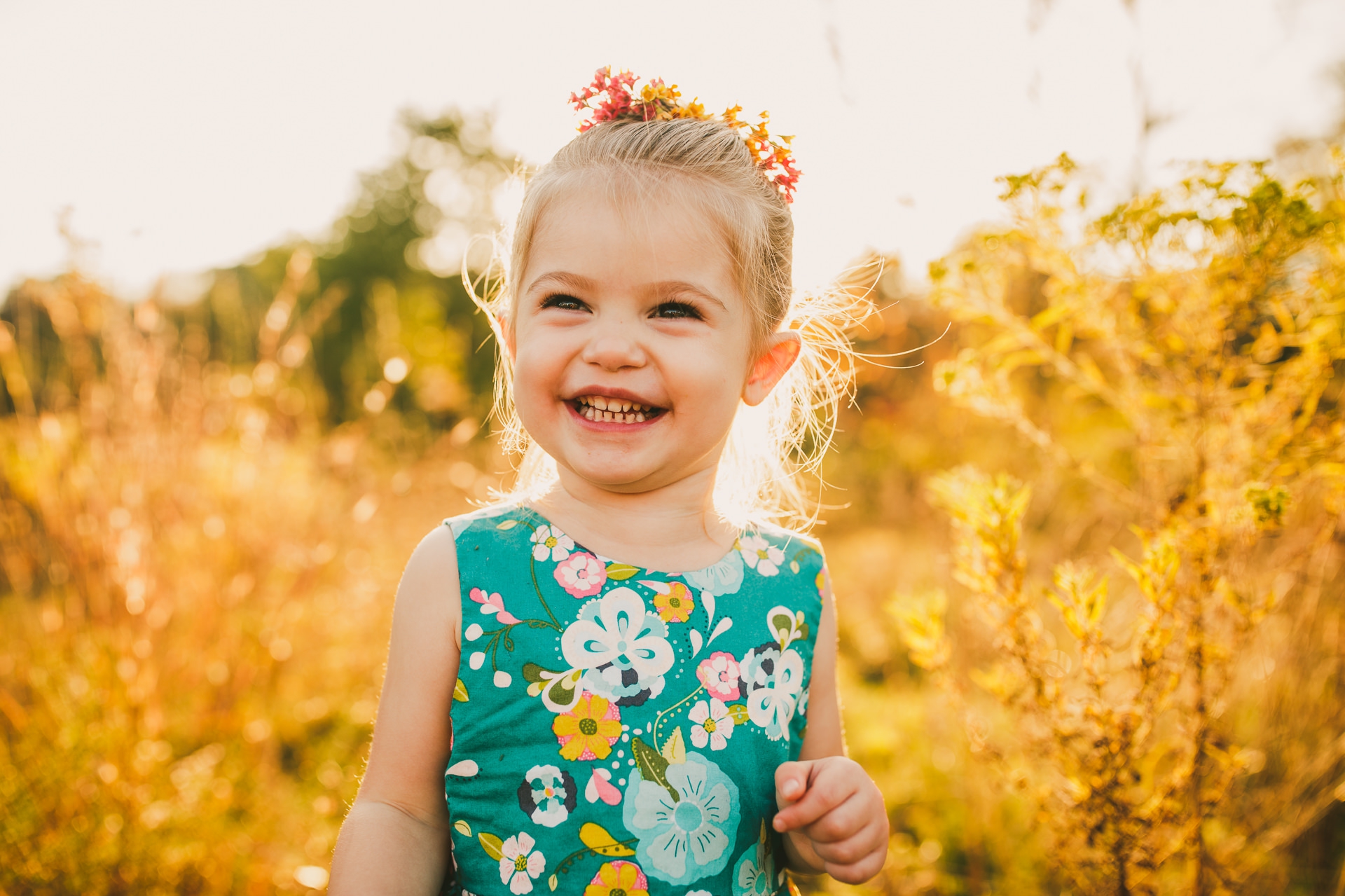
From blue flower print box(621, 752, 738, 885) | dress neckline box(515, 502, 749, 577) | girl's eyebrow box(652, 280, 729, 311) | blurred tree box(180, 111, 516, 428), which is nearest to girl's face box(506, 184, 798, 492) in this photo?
girl's eyebrow box(652, 280, 729, 311)

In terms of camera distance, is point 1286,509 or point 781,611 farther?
point 781,611

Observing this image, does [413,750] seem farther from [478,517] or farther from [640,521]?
[640,521]

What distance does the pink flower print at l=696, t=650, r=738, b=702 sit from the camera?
3.92 ft

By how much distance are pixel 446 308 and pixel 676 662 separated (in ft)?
58.5

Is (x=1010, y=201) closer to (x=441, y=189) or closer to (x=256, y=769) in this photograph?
(x=256, y=769)

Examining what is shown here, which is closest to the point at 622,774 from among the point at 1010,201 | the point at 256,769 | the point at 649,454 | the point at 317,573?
the point at 649,454

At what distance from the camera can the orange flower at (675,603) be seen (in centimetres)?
121

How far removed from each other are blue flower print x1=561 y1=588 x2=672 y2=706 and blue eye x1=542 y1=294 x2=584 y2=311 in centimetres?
45

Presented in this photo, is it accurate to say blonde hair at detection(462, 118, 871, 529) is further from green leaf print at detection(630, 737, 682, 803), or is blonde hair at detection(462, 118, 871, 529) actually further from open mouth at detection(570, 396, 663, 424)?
green leaf print at detection(630, 737, 682, 803)

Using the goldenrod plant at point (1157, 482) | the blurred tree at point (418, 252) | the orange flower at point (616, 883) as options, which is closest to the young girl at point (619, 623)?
the orange flower at point (616, 883)

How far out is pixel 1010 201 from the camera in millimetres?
1492

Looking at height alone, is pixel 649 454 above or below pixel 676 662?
above

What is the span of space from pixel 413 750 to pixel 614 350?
2.18 ft

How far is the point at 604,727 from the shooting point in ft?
3.72
